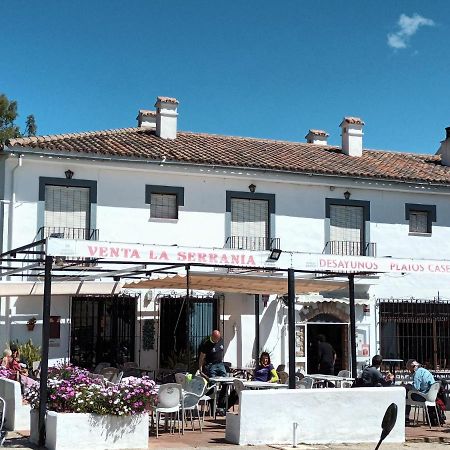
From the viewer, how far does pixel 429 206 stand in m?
24.2

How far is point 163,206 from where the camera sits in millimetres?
21562

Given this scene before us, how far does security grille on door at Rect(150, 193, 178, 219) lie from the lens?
70.4 feet

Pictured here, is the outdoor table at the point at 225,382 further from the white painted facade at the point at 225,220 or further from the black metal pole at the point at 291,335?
the white painted facade at the point at 225,220

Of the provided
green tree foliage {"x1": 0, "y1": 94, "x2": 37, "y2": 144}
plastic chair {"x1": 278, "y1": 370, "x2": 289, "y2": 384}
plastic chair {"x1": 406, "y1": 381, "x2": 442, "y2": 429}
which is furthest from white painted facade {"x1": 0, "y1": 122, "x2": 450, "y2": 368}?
green tree foliage {"x1": 0, "y1": 94, "x2": 37, "y2": 144}

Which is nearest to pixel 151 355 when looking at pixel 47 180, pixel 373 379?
pixel 47 180

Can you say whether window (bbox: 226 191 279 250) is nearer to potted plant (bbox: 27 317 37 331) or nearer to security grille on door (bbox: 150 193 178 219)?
security grille on door (bbox: 150 193 178 219)

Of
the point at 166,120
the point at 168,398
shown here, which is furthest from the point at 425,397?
the point at 166,120

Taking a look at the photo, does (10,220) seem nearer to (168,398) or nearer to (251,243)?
(251,243)

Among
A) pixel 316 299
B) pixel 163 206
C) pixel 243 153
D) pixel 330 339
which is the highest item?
pixel 243 153

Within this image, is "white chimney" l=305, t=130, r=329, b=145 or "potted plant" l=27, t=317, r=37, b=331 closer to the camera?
"potted plant" l=27, t=317, r=37, b=331

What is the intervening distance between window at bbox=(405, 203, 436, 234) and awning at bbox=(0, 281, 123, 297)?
9433mm

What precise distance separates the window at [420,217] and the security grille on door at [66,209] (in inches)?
369

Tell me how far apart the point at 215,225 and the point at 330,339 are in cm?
490

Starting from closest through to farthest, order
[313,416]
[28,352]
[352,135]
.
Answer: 1. [313,416]
2. [28,352]
3. [352,135]
